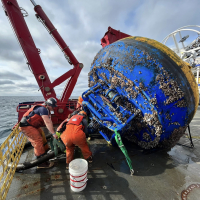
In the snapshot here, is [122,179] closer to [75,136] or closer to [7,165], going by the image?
[75,136]

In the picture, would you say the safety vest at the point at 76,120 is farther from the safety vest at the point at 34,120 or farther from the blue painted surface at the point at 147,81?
the safety vest at the point at 34,120

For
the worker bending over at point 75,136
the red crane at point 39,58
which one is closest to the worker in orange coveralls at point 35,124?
the worker bending over at point 75,136

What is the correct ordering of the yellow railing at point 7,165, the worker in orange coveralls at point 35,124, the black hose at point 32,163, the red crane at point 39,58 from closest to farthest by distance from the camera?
1. the yellow railing at point 7,165
2. the black hose at point 32,163
3. the worker in orange coveralls at point 35,124
4. the red crane at point 39,58

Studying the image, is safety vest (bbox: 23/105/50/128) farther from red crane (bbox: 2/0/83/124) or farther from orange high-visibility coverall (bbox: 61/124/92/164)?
red crane (bbox: 2/0/83/124)

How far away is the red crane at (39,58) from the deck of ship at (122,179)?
2953mm

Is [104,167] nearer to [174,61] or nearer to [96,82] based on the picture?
[96,82]

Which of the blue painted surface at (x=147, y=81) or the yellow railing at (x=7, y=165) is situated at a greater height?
the blue painted surface at (x=147, y=81)

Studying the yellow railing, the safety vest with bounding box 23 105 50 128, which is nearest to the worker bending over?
the safety vest with bounding box 23 105 50 128

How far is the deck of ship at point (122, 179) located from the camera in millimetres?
2104

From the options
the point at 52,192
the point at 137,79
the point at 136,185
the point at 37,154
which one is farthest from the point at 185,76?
the point at 37,154

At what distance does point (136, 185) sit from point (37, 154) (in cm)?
241

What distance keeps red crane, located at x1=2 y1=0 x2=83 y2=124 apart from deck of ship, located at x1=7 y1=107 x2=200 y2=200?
295 cm

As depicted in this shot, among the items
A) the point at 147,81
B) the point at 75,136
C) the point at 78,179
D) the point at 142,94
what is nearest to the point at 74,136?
the point at 75,136

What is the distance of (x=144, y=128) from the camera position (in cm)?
271
